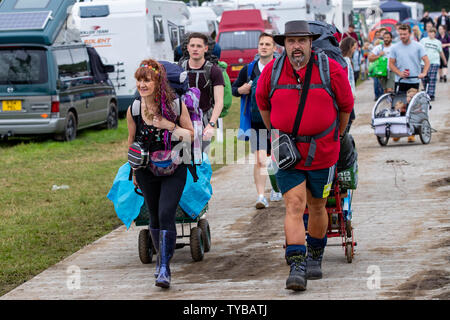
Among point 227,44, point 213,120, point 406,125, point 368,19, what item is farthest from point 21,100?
point 368,19

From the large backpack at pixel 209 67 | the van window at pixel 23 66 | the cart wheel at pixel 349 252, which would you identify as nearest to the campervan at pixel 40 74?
the van window at pixel 23 66

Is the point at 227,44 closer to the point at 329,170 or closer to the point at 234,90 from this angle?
the point at 234,90

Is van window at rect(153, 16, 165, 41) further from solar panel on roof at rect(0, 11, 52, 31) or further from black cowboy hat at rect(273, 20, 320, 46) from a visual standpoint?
black cowboy hat at rect(273, 20, 320, 46)

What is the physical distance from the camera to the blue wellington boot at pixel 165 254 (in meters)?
6.82

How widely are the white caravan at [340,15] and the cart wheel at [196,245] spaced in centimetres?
2957

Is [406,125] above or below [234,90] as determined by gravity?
below

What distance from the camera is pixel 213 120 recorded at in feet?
29.6

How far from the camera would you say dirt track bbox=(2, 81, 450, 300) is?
660 centimetres

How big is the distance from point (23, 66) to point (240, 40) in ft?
49.1

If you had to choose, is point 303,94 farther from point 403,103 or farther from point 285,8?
point 285,8

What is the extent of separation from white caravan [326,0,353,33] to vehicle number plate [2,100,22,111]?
21.5 meters

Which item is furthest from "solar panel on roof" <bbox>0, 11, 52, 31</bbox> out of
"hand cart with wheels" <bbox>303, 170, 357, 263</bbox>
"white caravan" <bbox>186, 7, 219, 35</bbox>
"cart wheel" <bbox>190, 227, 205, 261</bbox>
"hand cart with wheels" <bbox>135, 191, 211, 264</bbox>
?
"white caravan" <bbox>186, 7, 219, 35</bbox>

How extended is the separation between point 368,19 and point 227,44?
23.5 m
